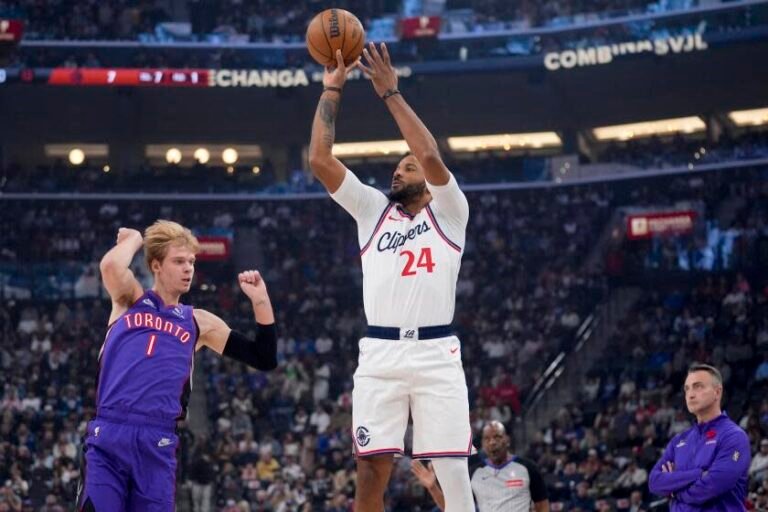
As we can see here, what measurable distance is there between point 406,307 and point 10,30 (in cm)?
2712

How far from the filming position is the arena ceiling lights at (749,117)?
120 feet

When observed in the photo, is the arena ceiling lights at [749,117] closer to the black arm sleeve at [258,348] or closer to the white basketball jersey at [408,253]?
the white basketball jersey at [408,253]

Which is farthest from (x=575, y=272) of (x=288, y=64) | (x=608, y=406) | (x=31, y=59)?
(x=31, y=59)

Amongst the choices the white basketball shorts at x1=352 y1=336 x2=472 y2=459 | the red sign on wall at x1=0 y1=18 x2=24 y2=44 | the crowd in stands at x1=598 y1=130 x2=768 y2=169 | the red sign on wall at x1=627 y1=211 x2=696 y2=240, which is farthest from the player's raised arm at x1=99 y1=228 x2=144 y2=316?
the crowd in stands at x1=598 y1=130 x2=768 y2=169

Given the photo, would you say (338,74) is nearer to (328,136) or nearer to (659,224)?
(328,136)

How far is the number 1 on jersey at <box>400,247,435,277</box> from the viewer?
736cm

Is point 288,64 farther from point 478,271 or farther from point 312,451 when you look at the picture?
point 312,451

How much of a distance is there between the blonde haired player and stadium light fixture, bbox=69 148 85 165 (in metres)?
A: 31.9

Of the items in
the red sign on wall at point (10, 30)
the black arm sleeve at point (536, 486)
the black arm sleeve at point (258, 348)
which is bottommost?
the black arm sleeve at point (536, 486)

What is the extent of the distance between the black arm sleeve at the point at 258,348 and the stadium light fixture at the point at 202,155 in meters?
32.3

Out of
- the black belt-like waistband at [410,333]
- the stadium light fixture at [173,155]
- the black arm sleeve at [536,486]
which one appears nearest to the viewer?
the black belt-like waistband at [410,333]

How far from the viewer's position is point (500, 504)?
1064 centimetres

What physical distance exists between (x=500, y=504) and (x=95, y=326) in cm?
2094

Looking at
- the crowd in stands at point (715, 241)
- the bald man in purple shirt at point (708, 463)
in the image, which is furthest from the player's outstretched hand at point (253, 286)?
the crowd in stands at point (715, 241)
